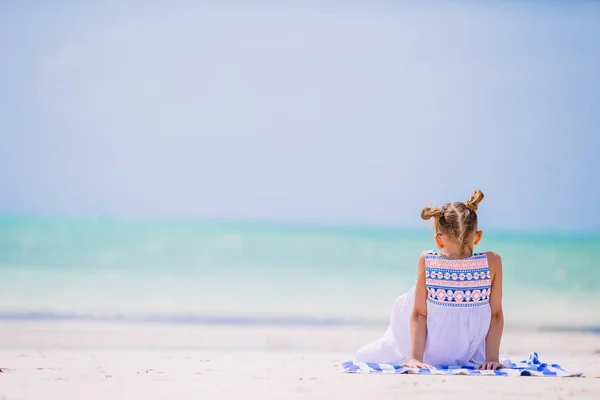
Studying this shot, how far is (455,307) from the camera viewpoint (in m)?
3.47

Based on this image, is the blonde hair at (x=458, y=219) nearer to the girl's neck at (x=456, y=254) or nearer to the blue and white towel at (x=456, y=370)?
the girl's neck at (x=456, y=254)

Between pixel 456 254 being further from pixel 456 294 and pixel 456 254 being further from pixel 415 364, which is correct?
pixel 415 364

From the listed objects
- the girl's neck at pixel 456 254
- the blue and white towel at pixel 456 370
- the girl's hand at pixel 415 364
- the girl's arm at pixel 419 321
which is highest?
the girl's neck at pixel 456 254

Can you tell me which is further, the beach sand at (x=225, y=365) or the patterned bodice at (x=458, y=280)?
the patterned bodice at (x=458, y=280)

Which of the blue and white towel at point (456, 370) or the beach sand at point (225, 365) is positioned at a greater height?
the blue and white towel at point (456, 370)

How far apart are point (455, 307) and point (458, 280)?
120 millimetres

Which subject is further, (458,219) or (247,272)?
(247,272)

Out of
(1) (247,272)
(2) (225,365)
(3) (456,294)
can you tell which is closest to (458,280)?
(3) (456,294)

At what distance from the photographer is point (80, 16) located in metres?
16.6

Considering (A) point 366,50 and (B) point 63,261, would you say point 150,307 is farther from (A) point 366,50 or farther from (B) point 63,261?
(A) point 366,50

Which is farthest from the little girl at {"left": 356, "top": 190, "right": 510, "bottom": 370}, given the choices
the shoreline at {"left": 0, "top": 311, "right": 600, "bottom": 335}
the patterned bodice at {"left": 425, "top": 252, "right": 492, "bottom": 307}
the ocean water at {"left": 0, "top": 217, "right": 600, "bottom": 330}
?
the ocean water at {"left": 0, "top": 217, "right": 600, "bottom": 330}

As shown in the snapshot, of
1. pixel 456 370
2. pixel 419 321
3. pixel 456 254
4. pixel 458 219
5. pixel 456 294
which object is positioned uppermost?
pixel 458 219

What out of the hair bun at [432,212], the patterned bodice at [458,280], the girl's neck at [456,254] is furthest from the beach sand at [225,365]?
the hair bun at [432,212]

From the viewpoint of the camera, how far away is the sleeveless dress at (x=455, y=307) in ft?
11.3
